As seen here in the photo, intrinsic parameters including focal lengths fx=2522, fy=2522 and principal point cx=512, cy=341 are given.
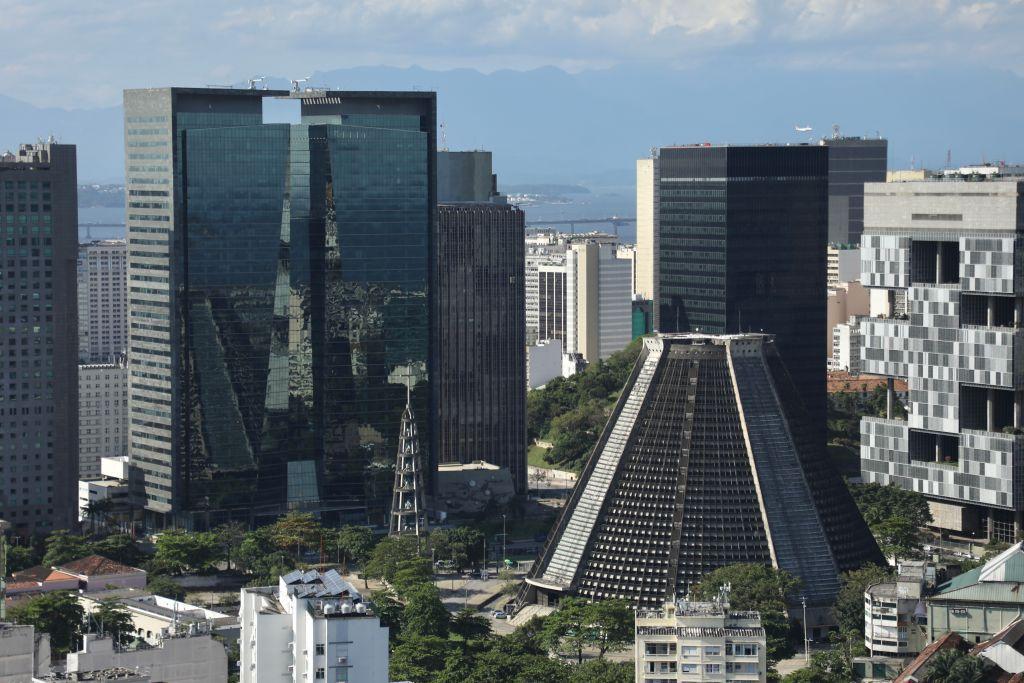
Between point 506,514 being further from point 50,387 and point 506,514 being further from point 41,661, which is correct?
point 41,661

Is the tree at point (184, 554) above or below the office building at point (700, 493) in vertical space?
below

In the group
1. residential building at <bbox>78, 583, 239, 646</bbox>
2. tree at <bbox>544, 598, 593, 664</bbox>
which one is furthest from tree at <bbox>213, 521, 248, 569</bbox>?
tree at <bbox>544, 598, 593, 664</bbox>

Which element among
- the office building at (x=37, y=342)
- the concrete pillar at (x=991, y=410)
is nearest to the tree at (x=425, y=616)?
the office building at (x=37, y=342)

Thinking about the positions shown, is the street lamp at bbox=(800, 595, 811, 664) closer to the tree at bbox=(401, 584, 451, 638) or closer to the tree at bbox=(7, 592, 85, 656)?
the tree at bbox=(401, 584, 451, 638)

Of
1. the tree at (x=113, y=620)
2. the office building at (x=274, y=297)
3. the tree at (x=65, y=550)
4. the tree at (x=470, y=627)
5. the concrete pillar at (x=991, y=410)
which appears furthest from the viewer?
the office building at (x=274, y=297)

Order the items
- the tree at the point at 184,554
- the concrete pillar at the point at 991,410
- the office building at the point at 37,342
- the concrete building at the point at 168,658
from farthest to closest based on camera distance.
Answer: the office building at the point at 37,342, the concrete pillar at the point at 991,410, the tree at the point at 184,554, the concrete building at the point at 168,658

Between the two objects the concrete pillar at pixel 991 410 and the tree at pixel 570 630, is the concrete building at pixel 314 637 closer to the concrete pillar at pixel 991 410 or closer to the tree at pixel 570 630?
the tree at pixel 570 630
